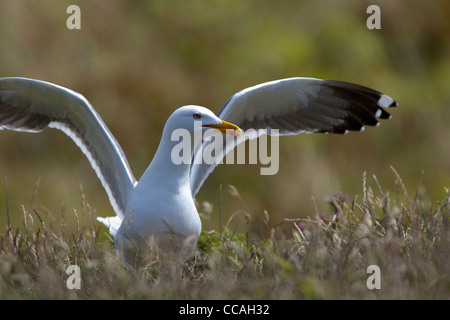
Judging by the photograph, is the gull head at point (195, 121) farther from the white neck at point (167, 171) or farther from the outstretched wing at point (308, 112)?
the outstretched wing at point (308, 112)

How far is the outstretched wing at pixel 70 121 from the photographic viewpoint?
4770 millimetres

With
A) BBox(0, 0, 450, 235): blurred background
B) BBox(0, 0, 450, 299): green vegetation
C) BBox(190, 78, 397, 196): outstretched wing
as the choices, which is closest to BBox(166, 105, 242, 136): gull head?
BBox(190, 78, 397, 196): outstretched wing

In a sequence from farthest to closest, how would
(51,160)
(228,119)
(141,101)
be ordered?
(141,101) → (51,160) → (228,119)

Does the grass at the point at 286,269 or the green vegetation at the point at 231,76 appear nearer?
the grass at the point at 286,269

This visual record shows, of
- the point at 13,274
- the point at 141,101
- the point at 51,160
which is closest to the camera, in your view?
the point at 13,274

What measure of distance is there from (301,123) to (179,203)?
4.61ft

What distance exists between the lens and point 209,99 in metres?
11.6

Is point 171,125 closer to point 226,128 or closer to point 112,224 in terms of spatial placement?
point 226,128

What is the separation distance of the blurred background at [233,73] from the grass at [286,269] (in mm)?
5540

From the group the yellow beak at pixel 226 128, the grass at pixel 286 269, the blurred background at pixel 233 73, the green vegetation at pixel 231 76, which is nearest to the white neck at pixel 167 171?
the yellow beak at pixel 226 128

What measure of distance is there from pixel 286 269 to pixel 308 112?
1894 millimetres

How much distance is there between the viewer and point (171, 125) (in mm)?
4391
